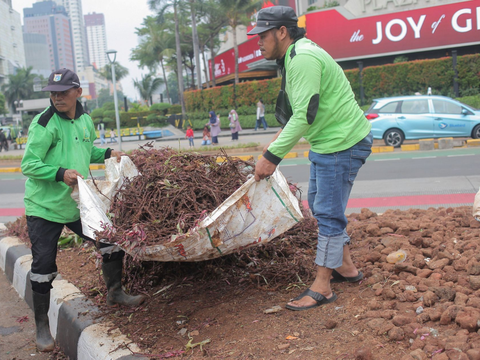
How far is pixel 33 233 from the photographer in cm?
335

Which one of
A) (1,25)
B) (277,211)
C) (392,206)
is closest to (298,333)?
(277,211)

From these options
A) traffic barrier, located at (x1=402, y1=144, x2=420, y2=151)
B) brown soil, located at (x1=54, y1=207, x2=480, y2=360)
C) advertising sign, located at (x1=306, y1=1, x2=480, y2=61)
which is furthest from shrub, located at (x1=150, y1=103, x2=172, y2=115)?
brown soil, located at (x1=54, y1=207, x2=480, y2=360)

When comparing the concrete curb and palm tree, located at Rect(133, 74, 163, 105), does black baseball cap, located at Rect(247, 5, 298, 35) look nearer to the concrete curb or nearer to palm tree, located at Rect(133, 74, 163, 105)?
the concrete curb

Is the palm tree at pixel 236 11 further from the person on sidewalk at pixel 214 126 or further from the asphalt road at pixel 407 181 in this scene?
the asphalt road at pixel 407 181

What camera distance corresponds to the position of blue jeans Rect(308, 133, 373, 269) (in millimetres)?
3002

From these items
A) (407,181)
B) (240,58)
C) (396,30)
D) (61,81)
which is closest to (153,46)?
(240,58)

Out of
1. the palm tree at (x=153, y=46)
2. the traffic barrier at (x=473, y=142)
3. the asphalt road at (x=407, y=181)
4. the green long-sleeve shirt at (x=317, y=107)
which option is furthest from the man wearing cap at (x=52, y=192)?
the palm tree at (x=153, y=46)

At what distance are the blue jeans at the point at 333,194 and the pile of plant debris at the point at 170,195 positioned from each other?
61cm

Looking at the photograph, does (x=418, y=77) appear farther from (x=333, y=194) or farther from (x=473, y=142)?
(x=333, y=194)

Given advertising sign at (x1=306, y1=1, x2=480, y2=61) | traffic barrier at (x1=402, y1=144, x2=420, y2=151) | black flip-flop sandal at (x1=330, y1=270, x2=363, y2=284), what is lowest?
black flip-flop sandal at (x1=330, y1=270, x2=363, y2=284)

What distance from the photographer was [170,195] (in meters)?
3.08

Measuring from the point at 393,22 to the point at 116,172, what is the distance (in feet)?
84.9

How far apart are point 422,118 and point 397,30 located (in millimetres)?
13316

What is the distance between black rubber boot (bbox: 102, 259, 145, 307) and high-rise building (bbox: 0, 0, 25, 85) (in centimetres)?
12530
